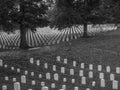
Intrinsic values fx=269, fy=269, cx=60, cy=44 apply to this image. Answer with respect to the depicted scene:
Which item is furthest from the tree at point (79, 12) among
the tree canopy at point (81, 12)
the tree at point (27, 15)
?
the tree at point (27, 15)

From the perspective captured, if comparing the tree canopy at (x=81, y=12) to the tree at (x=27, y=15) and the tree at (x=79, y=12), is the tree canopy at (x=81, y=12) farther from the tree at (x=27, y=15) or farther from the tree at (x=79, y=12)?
the tree at (x=27, y=15)

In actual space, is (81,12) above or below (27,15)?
above

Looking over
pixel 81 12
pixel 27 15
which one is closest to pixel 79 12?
pixel 81 12

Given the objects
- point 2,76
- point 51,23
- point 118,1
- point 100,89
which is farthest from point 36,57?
point 118,1

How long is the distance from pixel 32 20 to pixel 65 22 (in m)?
3.67

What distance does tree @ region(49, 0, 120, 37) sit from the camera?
19719 millimetres

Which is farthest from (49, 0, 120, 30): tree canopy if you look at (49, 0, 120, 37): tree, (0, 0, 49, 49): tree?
(0, 0, 49, 49): tree

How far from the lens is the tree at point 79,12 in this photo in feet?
64.7

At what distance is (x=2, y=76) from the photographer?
27.8 ft

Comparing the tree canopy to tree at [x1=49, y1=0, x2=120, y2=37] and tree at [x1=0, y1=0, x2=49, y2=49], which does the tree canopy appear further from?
tree at [x1=0, y1=0, x2=49, y2=49]

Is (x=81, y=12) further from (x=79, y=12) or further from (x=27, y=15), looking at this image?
(x=27, y=15)

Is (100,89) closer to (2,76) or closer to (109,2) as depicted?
(2,76)

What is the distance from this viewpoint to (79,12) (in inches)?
802

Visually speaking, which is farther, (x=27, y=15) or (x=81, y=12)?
(x=81, y=12)
